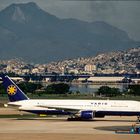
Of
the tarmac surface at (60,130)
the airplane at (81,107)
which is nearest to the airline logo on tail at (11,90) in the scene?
the airplane at (81,107)

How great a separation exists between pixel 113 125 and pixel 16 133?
52.5 feet

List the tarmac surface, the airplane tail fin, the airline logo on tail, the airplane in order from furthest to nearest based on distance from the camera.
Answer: the airline logo on tail → the airplane tail fin → the airplane → the tarmac surface

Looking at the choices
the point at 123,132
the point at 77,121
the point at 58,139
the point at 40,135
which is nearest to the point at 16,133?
the point at 40,135

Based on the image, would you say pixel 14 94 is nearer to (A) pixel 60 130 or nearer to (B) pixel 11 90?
(B) pixel 11 90

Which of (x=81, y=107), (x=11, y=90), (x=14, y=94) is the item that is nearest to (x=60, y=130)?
(x=81, y=107)

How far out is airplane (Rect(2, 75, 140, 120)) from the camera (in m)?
78.8

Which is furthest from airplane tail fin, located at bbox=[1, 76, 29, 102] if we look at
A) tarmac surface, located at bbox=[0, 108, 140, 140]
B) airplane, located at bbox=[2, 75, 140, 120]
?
tarmac surface, located at bbox=[0, 108, 140, 140]

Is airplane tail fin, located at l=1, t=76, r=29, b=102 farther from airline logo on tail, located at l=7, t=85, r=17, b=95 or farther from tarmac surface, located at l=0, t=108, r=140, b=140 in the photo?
tarmac surface, located at l=0, t=108, r=140, b=140

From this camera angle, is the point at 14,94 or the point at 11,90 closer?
the point at 14,94

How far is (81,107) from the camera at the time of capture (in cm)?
7981

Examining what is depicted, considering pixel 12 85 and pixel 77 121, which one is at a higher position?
pixel 12 85

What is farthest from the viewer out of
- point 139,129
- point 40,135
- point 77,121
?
point 77,121

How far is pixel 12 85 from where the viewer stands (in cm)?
8294

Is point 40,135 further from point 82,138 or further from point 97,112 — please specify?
point 97,112
